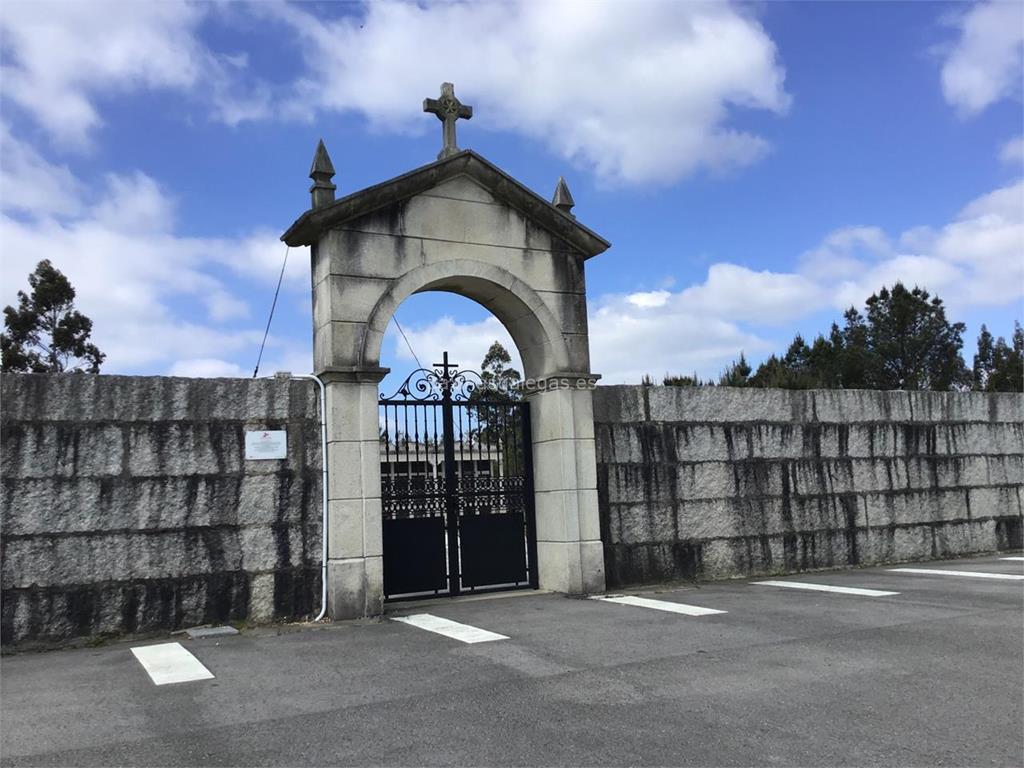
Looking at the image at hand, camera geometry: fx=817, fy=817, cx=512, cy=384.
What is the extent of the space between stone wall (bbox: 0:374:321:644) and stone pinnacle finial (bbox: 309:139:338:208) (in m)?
1.96

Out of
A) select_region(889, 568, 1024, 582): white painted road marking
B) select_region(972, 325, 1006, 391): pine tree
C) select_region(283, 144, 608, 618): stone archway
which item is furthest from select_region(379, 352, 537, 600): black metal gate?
select_region(972, 325, 1006, 391): pine tree

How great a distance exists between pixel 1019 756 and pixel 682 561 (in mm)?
6460

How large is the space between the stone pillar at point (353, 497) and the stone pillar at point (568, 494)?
2136 millimetres

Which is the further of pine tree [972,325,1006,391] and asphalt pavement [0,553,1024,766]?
pine tree [972,325,1006,391]

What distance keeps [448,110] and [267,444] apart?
445 centimetres

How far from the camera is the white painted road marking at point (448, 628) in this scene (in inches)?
268

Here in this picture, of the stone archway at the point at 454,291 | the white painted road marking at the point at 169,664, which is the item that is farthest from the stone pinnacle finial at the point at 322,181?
the white painted road marking at the point at 169,664

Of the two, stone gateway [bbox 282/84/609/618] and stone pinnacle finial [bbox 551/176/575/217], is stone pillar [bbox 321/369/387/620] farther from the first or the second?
stone pinnacle finial [bbox 551/176/575/217]

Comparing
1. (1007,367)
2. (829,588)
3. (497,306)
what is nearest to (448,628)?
(497,306)

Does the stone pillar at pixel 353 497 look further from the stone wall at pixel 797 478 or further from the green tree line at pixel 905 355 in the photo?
the green tree line at pixel 905 355

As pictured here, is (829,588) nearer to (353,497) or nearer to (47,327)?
(353,497)

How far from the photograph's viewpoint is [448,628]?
290 inches

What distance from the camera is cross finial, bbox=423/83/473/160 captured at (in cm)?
958

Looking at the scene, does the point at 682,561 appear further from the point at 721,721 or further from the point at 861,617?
the point at 721,721
